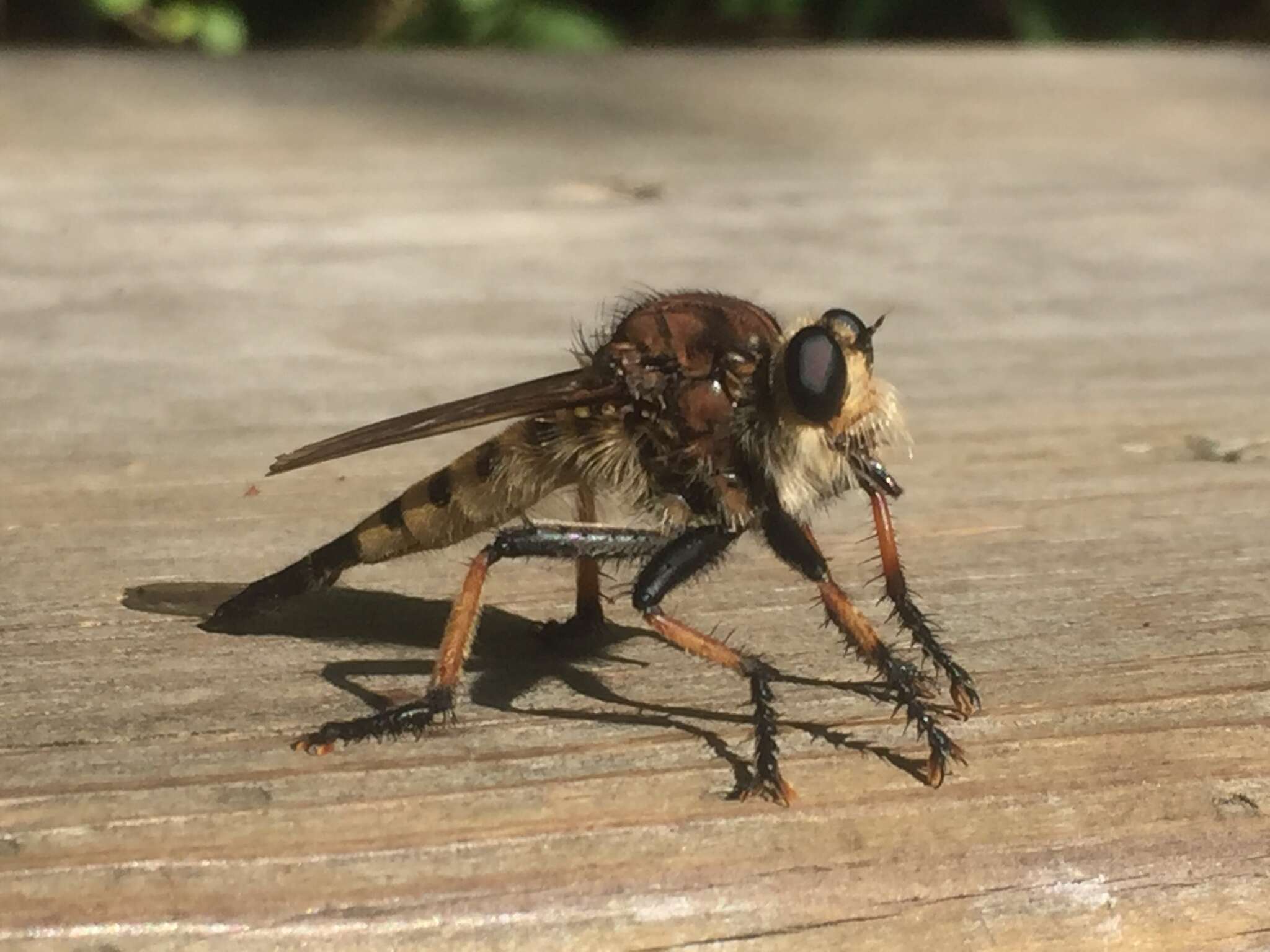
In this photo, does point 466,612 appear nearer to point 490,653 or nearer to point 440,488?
point 490,653

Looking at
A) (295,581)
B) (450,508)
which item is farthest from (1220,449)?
(295,581)

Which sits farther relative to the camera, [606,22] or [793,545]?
[606,22]

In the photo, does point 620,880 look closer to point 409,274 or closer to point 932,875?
point 932,875

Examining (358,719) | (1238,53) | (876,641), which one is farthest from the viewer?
(1238,53)

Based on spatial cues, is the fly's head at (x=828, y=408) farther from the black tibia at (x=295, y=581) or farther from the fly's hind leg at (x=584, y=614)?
the black tibia at (x=295, y=581)

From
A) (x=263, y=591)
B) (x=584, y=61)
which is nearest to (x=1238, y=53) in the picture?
(x=584, y=61)
